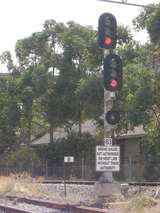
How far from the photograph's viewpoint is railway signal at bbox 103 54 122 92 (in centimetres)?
1855

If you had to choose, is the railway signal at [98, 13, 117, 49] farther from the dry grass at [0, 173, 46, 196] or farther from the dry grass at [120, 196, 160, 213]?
the dry grass at [0, 173, 46, 196]

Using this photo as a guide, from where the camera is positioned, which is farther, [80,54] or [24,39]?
[24,39]

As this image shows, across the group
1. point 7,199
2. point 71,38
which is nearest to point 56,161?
point 71,38

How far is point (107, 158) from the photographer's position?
19.5 meters

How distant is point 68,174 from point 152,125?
14.6m

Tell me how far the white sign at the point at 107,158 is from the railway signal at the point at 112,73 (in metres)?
2.06

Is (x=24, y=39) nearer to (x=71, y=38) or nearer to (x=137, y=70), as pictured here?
(x=71, y=38)

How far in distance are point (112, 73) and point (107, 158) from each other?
279 cm

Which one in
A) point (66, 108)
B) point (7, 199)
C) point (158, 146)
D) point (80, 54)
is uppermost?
point (80, 54)

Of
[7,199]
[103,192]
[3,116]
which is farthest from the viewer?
[3,116]

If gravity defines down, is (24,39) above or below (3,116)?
above

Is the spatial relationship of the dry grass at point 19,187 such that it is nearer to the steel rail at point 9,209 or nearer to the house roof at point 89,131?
the steel rail at point 9,209

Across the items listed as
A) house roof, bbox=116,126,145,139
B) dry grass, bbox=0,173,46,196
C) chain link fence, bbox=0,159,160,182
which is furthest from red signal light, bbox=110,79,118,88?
house roof, bbox=116,126,145,139

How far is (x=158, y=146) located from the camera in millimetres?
35250
